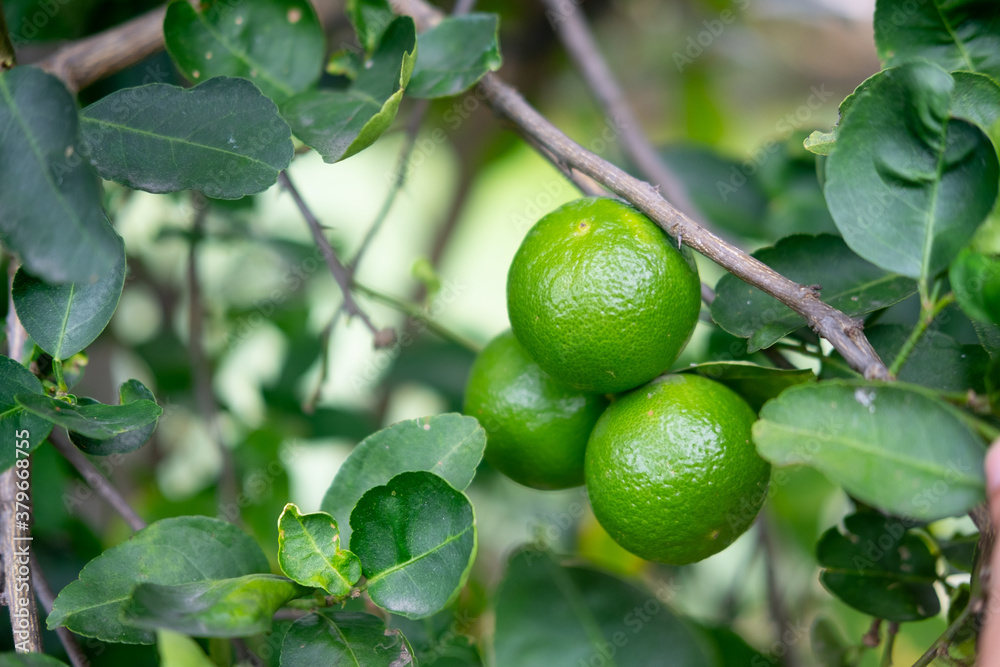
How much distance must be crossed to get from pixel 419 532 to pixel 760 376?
0.36m

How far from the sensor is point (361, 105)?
0.77 meters

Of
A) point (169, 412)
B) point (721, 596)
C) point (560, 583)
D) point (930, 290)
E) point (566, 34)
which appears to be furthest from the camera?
point (721, 596)

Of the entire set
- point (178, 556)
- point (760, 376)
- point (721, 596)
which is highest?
point (760, 376)

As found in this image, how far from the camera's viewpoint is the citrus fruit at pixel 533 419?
0.78 meters

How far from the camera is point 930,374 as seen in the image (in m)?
0.71

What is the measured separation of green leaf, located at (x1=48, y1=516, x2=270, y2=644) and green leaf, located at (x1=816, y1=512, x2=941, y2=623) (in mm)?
639

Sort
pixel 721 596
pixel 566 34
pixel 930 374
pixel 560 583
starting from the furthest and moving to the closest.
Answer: pixel 721 596 < pixel 566 34 < pixel 560 583 < pixel 930 374

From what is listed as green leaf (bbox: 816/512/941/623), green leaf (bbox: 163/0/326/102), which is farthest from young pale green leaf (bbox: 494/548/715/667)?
green leaf (bbox: 163/0/326/102)

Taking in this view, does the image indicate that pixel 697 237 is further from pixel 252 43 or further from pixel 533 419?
pixel 252 43

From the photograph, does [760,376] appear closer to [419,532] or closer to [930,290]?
[930,290]

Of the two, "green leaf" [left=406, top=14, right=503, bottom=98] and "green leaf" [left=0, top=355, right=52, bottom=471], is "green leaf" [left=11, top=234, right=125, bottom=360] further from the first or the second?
"green leaf" [left=406, top=14, right=503, bottom=98]

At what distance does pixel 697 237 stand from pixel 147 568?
584 mm

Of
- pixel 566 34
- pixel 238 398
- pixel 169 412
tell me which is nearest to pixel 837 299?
pixel 566 34

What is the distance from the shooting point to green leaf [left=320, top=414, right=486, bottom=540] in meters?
0.69
